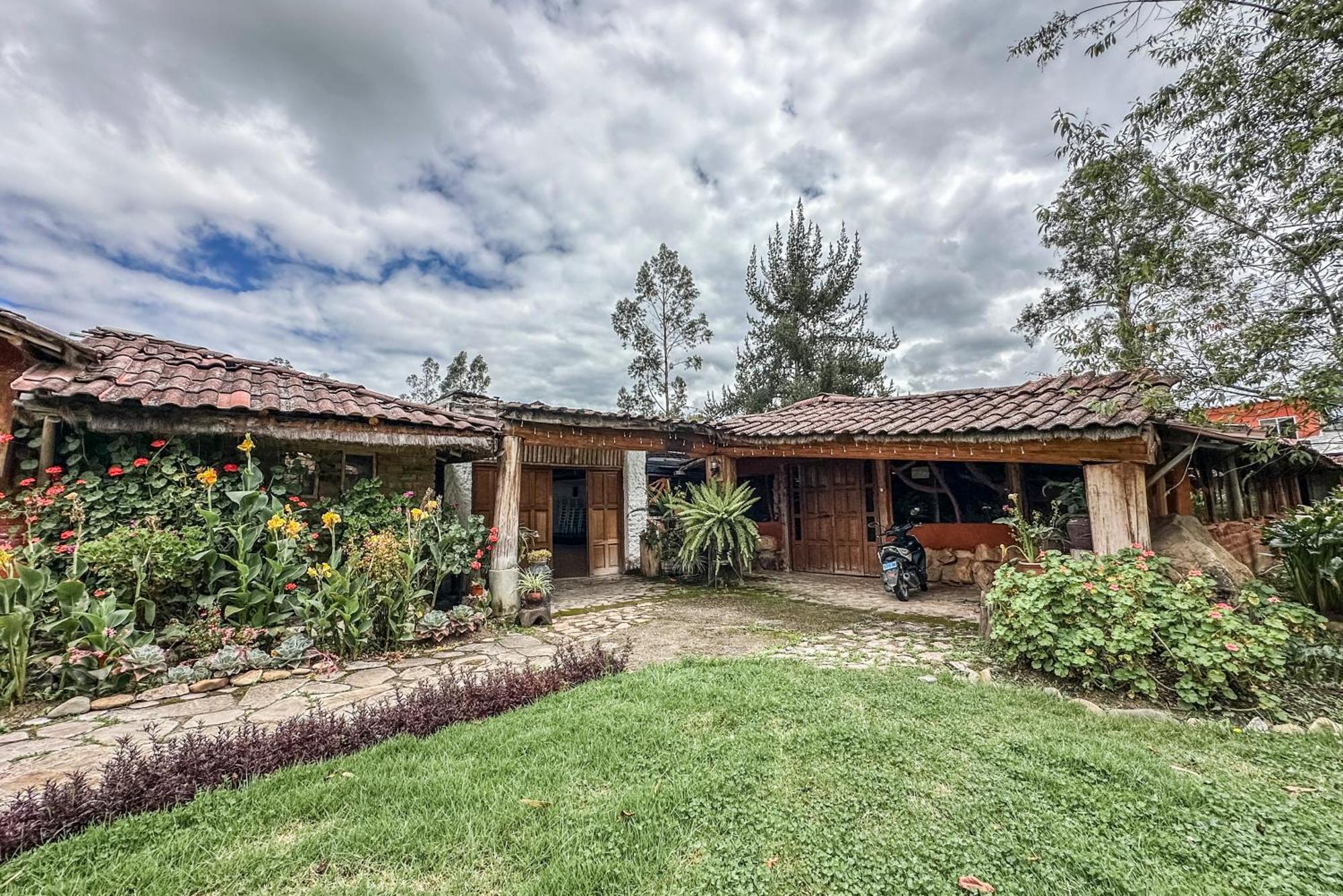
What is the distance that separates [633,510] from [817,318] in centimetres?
1118

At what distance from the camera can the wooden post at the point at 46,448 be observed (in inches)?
170

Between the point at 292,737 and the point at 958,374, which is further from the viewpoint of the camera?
the point at 958,374

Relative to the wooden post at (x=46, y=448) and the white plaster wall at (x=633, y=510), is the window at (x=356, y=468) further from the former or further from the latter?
the white plaster wall at (x=633, y=510)

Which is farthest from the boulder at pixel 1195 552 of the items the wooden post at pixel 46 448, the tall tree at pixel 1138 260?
the wooden post at pixel 46 448

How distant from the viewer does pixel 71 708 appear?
325 centimetres

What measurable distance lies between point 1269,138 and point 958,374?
1223cm

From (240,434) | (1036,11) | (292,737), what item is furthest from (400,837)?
(1036,11)

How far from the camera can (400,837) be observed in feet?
6.26

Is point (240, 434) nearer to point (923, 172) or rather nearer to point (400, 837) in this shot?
point (400, 837)

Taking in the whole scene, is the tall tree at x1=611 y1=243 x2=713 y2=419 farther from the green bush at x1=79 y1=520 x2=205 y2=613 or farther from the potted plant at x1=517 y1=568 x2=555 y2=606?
the green bush at x1=79 y1=520 x2=205 y2=613

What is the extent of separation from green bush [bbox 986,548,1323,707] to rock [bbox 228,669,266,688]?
5.57m

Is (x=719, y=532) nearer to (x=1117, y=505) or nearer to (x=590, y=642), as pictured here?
(x=590, y=642)

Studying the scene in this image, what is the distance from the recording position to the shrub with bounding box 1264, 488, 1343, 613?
15.7ft

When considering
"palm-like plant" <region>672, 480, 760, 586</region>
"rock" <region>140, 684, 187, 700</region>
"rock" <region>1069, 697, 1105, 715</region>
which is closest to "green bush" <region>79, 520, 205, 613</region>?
"rock" <region>140, 684, 187, 700</region>
